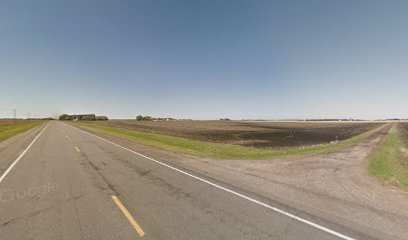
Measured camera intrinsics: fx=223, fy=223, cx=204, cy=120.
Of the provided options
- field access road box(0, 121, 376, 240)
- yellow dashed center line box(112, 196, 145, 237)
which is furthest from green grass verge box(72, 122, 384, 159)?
yellow dashed center line box(112, 196, 145, 237)

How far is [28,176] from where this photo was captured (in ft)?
29.3

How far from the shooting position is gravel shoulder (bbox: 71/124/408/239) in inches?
206

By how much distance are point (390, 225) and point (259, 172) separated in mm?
5082

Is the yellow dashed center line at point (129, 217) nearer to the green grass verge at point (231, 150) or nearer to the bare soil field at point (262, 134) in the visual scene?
the green grass verge at point (231, 150)

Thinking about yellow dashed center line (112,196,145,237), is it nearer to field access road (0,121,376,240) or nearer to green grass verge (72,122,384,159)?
field access road (0,121,376,240)

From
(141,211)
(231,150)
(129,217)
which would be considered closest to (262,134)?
(231,150)

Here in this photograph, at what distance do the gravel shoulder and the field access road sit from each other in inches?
21.8

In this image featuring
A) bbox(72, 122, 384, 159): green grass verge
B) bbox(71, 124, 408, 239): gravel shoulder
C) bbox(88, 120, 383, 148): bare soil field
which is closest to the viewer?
bbox(71, 124, 408, 239): gravel shoulder

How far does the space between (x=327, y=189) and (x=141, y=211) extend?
6.09 metres

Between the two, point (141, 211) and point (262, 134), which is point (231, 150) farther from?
point (262, 134)

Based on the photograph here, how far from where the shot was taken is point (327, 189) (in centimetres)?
756

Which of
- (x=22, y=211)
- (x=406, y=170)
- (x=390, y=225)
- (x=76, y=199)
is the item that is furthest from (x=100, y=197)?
(x=406, y=170)

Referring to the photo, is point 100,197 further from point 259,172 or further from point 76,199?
point 259,172

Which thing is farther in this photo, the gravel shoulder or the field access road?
the gravel shoulder
